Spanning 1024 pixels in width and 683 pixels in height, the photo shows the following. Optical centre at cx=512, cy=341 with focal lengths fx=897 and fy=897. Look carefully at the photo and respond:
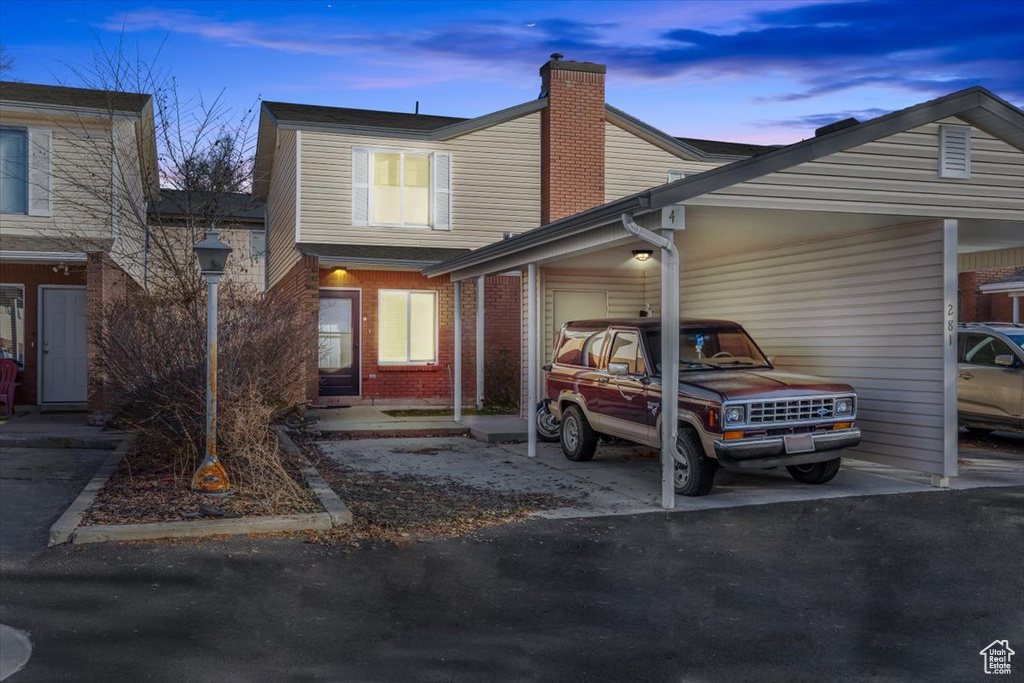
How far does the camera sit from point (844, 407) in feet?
32.4

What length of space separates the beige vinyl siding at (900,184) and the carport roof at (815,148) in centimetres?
9

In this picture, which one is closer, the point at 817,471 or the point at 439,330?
the point at 817,471

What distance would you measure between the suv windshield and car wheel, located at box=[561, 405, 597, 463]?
75.6 inches

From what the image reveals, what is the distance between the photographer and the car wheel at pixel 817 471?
10474 mm

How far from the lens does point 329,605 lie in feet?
20.6

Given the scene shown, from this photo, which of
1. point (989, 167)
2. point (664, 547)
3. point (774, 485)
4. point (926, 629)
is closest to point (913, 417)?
point (774, 485)

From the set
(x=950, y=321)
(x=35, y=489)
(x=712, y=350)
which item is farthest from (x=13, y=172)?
(x=950, y=321)

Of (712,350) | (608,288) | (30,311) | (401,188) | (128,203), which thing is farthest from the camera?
(401,188)

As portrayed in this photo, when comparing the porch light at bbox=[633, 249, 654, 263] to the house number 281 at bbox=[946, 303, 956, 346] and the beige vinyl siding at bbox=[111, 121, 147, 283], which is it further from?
the beige vinyl siding at bbox=[111, 121, 147, 283]

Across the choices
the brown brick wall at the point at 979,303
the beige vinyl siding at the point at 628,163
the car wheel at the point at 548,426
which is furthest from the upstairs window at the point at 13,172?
the brown brick wall at the point at 979,303

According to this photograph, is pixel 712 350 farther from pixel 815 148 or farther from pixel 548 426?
pixel 548 426

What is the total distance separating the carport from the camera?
9.52 meters

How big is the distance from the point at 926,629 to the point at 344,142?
52.7 ft

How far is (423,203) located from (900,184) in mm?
11761
